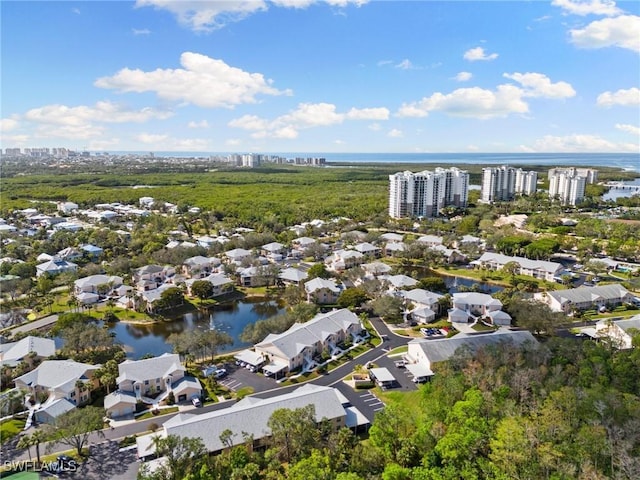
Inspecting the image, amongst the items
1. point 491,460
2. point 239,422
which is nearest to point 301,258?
point 239,422

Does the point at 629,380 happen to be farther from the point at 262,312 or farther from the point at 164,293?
the point at 164,293

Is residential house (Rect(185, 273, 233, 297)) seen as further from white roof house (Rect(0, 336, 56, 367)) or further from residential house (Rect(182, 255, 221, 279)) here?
white roof house (Rect(0, 336, 56, 367))

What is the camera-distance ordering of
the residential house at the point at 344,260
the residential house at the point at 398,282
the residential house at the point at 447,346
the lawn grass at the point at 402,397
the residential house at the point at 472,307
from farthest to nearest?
1. the residential house at the point at 344,260
2. the residential house at the point at 398,282
3. the residential house at the point at 472,307
4. the residential house at the point at 447,346
5. the lawn grass at the point at 402,397

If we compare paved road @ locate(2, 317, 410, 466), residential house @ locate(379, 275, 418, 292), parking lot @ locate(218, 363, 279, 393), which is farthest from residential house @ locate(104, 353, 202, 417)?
residential house @ locate(379, 275, 418, 292)

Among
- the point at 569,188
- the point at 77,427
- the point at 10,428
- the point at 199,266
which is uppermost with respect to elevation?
the point at 569,188

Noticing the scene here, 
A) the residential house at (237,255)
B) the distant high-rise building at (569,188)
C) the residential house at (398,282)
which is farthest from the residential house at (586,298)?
the distant high-rise building at (569,188)

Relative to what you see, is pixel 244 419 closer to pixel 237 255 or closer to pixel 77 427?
pixel 77 427

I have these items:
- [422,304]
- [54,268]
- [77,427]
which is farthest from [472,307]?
[54,268]

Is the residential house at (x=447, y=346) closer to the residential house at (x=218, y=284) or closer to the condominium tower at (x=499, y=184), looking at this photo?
the residential house at (x=218, y=284)
